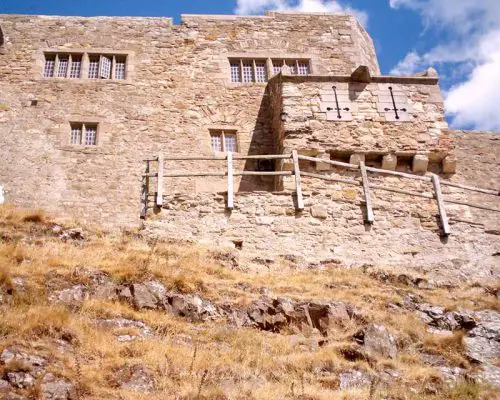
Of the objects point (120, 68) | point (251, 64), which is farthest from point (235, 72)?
point (120, 68)

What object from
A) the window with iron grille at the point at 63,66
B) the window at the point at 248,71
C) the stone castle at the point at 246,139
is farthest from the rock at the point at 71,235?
the window at the point at 248,71

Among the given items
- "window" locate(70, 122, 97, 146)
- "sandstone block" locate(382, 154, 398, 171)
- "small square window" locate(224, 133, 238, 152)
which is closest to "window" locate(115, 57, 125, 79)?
"window" locate(70, 122, 97, 146)

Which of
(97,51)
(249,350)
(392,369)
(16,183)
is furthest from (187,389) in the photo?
(97,51)

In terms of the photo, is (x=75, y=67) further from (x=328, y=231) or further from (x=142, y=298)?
(x=142, y=298)

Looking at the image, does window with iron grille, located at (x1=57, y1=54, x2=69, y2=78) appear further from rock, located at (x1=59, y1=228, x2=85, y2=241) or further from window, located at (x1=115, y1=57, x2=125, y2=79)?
rock, located at (x1=59, y1=228, x2=85, y2=241)

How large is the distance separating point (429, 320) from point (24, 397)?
23.3 ft

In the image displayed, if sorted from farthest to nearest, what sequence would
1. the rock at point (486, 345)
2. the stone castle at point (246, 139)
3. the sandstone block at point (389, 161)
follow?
the sandstone block at point (389, 161) < the stone castle at point (246, 139) < the rock at point (486, 345)

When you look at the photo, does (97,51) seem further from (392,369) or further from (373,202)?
(392,369)

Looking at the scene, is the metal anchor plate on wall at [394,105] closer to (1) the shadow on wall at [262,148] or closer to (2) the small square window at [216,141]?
(1) the shadow on wall at [262,148]

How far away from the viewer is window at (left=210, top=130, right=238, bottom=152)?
18.5 m

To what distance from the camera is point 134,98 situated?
19.0 meters

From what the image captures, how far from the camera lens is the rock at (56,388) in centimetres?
643

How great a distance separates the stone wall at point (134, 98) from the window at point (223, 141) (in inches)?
8.9

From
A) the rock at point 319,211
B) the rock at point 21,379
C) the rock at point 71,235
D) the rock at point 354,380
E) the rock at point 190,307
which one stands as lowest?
the rock at point 354,380
